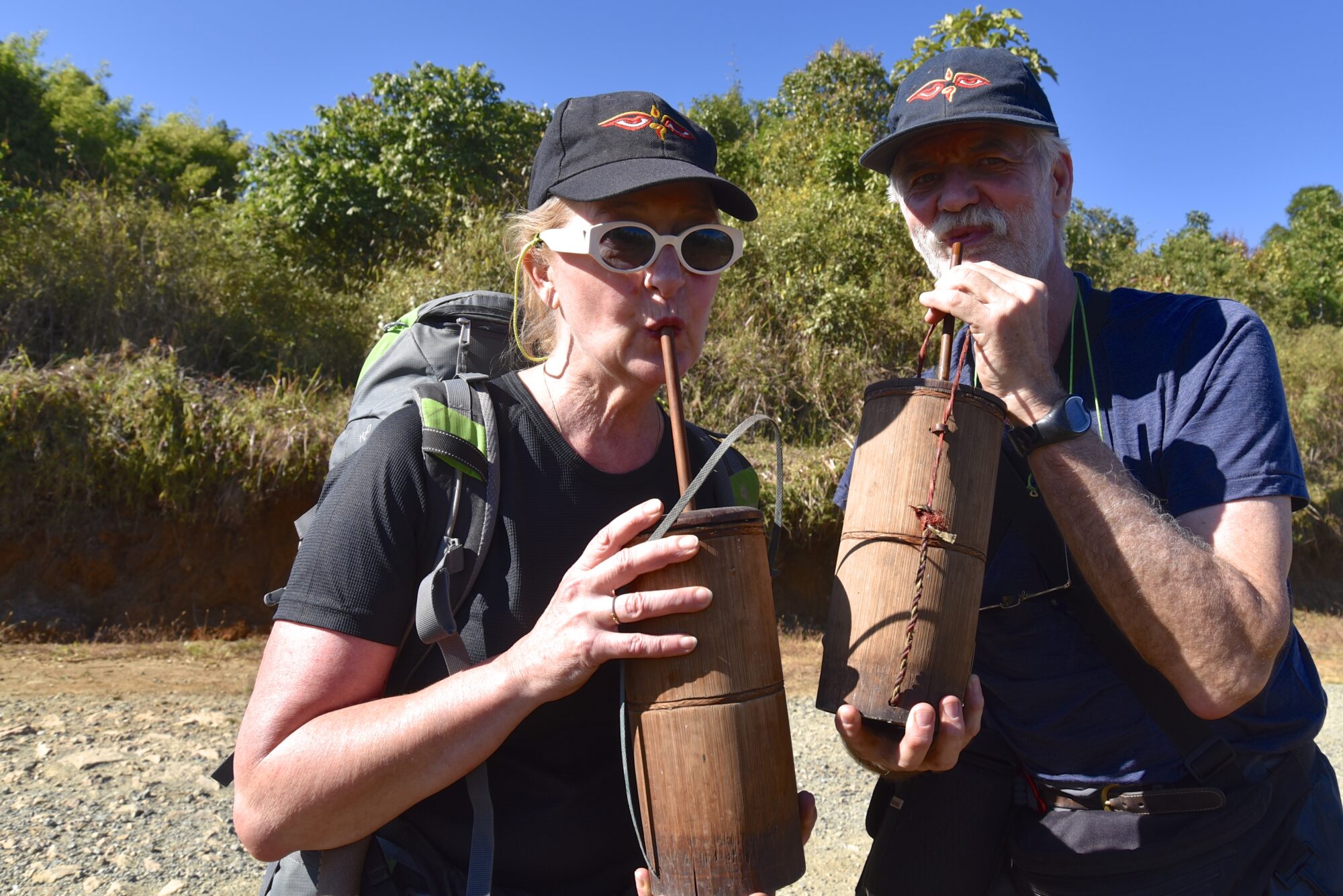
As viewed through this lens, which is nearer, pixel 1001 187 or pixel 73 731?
pixel 1001 187

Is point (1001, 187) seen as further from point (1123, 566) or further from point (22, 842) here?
point (22, 842)

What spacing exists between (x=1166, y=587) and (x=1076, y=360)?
1.82ft

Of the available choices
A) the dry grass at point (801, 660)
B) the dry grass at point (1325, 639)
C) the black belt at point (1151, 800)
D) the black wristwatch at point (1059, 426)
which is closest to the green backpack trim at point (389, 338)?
the black wristwatch at point (1059, 426)

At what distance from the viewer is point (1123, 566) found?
1.62 m

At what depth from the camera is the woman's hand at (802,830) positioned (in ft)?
5.02

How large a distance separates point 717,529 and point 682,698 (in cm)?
27

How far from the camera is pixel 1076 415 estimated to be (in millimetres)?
1647

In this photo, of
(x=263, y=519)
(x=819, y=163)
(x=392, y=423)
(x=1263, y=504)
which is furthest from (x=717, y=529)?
(x=819, y=163)

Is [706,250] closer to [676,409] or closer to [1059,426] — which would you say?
[676,409]

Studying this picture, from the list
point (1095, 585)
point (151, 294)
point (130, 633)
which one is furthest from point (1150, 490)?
point (151, 294)

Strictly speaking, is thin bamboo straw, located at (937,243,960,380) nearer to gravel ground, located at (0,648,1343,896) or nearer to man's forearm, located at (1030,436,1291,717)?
man's forearm, located at (1030,436,1291,717)

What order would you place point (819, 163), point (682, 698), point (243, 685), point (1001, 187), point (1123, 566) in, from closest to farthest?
point (682, 698) → point (1123, 566) → point (1001, 187) → point (243, 685) → point (819, 163)

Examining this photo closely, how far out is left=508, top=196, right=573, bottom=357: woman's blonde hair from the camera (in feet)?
6.16

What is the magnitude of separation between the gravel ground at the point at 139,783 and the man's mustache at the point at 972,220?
3062mm
